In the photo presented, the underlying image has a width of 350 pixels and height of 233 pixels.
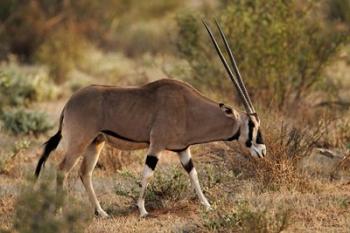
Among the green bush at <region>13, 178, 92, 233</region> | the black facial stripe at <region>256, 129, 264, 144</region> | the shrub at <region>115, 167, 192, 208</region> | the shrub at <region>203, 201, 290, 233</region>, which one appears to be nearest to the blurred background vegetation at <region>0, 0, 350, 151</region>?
the shrub at <region>115, 167, 192, 208</region>

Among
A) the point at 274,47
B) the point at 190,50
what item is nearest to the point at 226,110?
the point at 274,47

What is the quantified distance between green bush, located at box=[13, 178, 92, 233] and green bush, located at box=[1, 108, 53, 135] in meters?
7.43

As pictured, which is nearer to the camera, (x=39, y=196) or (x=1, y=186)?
(x=39, y=196)

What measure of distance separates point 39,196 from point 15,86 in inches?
439

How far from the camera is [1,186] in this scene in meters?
10.9

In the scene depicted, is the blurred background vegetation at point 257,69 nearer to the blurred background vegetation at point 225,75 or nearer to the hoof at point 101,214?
the blurred background vegetation at point 225,75

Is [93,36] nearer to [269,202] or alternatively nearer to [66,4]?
[66,4]

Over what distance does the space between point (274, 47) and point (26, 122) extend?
4.18 m

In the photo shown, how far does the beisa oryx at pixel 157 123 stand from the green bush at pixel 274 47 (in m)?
4.95

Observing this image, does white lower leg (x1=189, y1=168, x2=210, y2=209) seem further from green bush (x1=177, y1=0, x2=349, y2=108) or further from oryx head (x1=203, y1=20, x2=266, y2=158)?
green bush (x1=177, y1=0, x2=349, y2=108)

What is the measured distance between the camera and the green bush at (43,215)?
657 centimetres

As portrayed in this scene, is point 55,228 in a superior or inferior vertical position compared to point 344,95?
superior

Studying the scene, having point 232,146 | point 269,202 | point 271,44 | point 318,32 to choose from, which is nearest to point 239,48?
point 271,44

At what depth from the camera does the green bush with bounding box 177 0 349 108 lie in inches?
564
